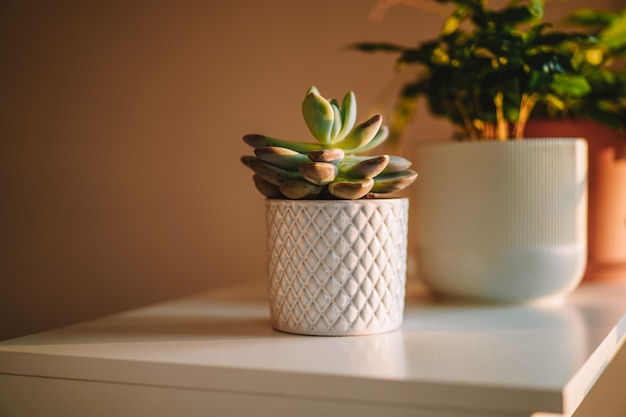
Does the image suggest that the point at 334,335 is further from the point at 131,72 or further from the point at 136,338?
the point at 131,72

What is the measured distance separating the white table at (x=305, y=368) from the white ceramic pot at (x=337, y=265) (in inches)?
0.8

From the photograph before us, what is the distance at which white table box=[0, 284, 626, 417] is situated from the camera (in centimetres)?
49

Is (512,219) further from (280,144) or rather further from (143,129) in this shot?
(143,129)

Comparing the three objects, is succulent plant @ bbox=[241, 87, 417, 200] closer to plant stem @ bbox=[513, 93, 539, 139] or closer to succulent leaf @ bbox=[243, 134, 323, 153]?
succulent leaf @ bbox=[243, 134, 323, 153]

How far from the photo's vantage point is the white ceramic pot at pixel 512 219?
33.1 inches

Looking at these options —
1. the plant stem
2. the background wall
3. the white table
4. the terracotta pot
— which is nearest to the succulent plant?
the white table

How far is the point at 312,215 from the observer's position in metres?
0.65

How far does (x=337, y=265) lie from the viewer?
65 centimetres

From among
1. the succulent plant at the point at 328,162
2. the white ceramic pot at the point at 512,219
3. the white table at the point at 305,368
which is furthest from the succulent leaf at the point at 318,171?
the white ceramic pot at the point at 512,219

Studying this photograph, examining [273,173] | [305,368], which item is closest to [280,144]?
[273,173]

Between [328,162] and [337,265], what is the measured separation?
9cm

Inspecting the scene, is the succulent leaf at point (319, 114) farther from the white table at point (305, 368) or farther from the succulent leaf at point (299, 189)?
the white table at point (305, 368)

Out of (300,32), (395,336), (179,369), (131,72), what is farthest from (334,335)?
(131,72)

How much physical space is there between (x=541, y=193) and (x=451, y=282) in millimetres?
148
